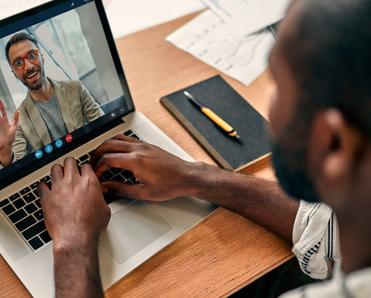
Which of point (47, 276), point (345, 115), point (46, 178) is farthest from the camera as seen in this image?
point (46, 178)

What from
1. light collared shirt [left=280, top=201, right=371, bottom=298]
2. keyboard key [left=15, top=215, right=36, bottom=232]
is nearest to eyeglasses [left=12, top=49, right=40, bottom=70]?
keyboard key [left=15, top=215, right=36, bottom=232]

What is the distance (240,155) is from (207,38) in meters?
0.39

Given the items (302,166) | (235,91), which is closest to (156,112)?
(235,91)

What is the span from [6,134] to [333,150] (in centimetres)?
62

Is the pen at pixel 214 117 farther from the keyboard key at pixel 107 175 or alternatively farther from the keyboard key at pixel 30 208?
the keyboard key at pixel 30 208

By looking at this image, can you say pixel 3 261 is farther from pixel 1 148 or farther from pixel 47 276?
pixel 1 148

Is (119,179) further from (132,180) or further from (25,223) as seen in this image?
(25,223)

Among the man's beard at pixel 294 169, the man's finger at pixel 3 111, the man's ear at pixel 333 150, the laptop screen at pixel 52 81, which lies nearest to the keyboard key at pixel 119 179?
the laptop screen at pixel 52 81

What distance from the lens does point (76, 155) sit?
109 centimetres

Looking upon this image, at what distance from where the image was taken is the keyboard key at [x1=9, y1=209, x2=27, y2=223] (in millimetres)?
992

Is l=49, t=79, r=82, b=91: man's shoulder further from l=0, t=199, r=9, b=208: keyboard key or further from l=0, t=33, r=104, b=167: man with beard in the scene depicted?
l=0, t=199, r=9, b=208: keyboard key

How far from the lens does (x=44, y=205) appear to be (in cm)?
98

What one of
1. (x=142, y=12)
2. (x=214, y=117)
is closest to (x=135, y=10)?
(x=142, y=12)

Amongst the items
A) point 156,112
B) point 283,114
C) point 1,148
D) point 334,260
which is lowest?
point 334,260
